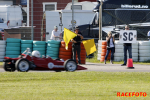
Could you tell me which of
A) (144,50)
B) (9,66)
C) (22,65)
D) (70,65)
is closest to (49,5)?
(144,50)

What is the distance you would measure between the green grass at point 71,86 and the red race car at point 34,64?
4.14ft

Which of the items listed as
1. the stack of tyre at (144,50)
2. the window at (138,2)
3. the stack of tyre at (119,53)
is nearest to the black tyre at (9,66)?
the stack of tyre at (119,53)

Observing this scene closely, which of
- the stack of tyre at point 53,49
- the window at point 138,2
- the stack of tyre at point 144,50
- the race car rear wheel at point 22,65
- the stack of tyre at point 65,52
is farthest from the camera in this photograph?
the window at point 138,2

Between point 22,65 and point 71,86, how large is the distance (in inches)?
142

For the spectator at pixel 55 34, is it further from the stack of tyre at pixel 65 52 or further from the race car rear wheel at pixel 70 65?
the race car rear wheel at pixel 70 65

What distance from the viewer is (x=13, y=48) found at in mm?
16750

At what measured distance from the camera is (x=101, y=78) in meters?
9.85

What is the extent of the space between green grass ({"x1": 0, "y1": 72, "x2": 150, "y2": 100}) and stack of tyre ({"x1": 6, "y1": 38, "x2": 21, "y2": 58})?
6.68 meters

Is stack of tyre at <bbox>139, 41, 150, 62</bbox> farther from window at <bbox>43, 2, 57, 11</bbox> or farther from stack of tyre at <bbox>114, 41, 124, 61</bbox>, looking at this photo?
window at <bbox>43, 2, 57, 11</bbox>

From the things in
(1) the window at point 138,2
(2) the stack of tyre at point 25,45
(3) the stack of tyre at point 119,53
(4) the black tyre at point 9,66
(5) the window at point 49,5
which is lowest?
(4) the black tyre at point 9,66

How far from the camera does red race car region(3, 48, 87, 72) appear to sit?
11.4 metres

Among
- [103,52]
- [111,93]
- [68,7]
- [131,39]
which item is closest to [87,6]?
[68,7]

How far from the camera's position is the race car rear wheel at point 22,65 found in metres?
11.3

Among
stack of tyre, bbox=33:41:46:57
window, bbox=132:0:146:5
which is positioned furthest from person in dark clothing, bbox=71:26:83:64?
window, bbox=132:0:146:5
